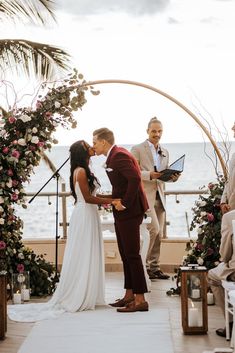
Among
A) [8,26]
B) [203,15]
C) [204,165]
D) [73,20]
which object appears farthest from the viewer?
[204,165]

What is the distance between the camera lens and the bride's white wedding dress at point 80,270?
Result: 7035mm

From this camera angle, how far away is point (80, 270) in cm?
709

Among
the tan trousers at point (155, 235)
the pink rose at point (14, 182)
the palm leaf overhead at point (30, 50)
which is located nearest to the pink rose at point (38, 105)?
the pink rose at point (14, 182)

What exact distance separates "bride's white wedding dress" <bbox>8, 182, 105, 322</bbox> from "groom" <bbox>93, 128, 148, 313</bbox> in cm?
28

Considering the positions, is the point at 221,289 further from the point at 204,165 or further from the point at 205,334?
the point at 204,165

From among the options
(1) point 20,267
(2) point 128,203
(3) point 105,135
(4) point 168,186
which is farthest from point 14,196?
(4) point 168,186

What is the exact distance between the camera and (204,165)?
54.8 meters

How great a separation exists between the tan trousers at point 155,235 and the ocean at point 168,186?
17.1 m

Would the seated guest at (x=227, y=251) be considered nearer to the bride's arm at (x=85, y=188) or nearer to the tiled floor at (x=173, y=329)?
the tiled floor at (x=173, y=329)

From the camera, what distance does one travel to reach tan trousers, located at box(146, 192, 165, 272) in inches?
338

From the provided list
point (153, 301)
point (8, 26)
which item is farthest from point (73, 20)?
point (153, 301)

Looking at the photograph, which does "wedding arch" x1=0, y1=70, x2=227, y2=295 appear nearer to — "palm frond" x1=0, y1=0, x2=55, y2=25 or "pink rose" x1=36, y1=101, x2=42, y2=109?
"pink rose" x1=36, y1=101, x2=42, y2=109

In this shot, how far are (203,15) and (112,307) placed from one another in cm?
1163

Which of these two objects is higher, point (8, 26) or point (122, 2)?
point (122, 2)
